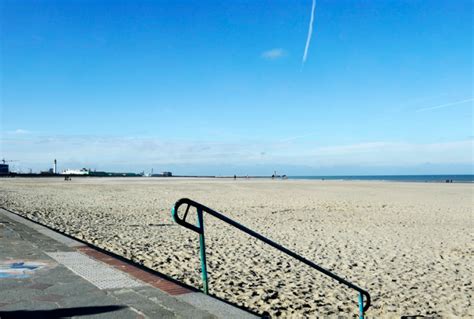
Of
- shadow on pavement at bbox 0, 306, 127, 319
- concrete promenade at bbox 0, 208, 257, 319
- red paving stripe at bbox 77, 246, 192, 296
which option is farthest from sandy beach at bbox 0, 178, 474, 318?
shadow on pavement at bbox 0, 306, 127, 319

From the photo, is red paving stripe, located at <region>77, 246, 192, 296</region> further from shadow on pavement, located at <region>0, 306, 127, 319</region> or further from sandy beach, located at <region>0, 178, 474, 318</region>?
sandy beach, located at <region>0, 178, 474, 318</region>

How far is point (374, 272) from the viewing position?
290 inches

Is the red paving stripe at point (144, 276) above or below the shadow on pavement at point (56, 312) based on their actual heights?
above

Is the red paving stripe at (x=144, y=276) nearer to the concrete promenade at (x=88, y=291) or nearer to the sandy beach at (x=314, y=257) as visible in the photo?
the concrete promenade at (x=88, y=291)

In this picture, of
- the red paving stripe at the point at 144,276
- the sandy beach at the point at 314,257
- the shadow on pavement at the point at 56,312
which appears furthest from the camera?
the sandy beach at the point at 314,257

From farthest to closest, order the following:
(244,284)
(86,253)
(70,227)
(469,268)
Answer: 1. (70,227)
2. (469,268)
3. (244,284)
4. (86,253)

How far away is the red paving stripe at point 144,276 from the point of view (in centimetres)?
383

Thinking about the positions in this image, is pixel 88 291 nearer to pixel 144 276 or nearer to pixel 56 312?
pixel 56 312

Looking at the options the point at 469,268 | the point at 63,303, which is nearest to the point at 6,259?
the point at 63,303

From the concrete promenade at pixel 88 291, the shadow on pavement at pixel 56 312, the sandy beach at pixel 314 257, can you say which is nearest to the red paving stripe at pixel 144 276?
the concrete promenade at pixel 88 291

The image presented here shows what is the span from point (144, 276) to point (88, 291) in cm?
67

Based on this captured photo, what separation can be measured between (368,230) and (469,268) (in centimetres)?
451

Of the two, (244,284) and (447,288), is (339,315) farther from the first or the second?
(447,288)

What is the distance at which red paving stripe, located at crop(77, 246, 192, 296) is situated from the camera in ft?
12.6
